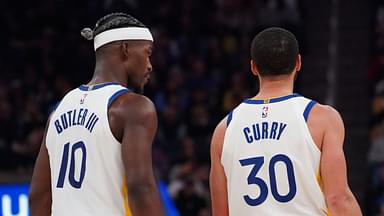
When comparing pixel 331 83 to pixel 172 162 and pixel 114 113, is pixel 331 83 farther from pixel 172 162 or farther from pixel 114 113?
pixel 114 113

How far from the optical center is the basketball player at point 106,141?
17.8ft

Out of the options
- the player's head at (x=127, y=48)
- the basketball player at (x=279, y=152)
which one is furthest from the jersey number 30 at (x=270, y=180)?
the player's head at (x=127, y=48)

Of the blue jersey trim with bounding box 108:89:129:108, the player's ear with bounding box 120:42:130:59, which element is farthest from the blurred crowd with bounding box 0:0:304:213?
the blue jersey trim with bounding box 108:89:129:108

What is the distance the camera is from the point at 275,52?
5414 millimetres

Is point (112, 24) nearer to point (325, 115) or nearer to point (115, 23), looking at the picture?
point (115, 23)

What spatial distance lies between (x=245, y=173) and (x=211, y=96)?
9872 millimetres

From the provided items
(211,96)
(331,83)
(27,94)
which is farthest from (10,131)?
(331,83)

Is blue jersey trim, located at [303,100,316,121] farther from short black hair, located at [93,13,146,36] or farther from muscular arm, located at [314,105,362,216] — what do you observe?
short black hair, located at [93,13,146,36]

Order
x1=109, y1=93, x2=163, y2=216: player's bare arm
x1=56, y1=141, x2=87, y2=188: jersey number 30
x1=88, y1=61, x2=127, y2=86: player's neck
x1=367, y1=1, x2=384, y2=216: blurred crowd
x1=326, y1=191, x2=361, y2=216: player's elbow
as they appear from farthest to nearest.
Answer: x1=367, y1=1, x2=384, y2=216: blurred crowd < x1=88, y1=61, x2=127, y2=86: player's neck < x1=56, y1=141, x2=87, y2=188: jersey number 30 < x1=109, y1=93, x2=163, y2=216: player's bare arm < x1=326, y1=191, x2=361, y2=216: player's elbow

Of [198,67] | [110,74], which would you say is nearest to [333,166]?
[110,74]

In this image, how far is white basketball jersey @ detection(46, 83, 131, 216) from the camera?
5543mm

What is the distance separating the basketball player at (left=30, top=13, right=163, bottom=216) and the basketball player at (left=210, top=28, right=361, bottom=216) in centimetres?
39

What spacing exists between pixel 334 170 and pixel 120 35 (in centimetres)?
145

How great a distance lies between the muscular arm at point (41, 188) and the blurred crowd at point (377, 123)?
715 centimetres
